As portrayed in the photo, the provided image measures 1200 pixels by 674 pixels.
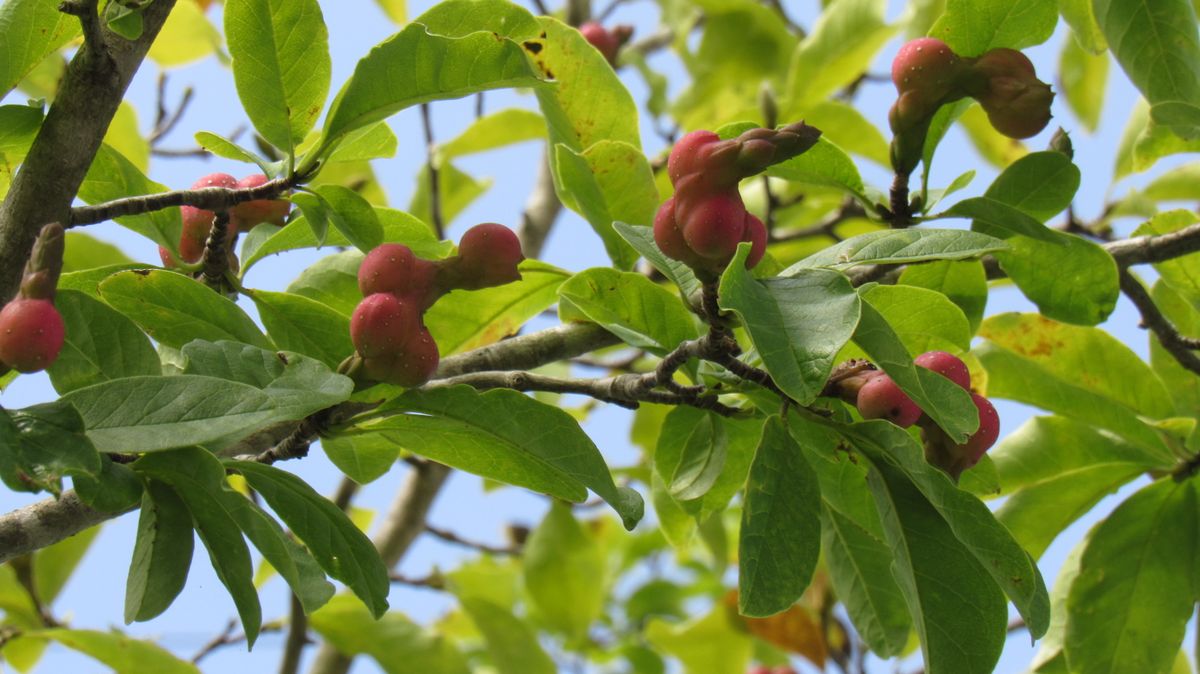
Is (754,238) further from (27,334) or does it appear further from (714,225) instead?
(27,334)

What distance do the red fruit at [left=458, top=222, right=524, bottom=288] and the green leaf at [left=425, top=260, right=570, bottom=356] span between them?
0.39m

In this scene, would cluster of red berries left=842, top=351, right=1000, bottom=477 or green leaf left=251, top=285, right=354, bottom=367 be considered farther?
green leaf left=251, top=285, right=354, bottom=367

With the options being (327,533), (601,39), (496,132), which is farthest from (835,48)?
(327,533)

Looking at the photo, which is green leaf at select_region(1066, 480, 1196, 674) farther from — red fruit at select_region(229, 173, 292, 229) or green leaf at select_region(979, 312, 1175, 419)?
red fruit at select_region(229, 173, 292, 229)

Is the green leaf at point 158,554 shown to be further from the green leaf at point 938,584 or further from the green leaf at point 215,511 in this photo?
the green leaf at point 938,584

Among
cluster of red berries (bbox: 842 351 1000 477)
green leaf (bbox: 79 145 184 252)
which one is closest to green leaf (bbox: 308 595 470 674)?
green leaf (bbox: 79 145 184 252)

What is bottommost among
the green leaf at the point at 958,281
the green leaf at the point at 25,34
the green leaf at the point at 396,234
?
the green leaf at the point at 958,281

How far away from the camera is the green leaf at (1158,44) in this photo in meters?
1.24

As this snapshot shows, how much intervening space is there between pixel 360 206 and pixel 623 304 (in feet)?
0.87

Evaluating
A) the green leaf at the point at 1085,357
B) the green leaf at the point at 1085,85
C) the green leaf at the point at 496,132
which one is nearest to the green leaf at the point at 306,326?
the green leaf at the point at 1085,357

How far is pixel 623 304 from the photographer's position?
1167 millimetres

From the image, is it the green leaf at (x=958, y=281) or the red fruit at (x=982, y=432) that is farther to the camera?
the green leaf at (x=958, y=281)

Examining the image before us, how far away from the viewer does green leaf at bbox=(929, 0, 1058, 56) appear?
123 cm

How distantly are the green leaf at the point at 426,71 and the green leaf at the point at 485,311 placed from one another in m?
0.40
